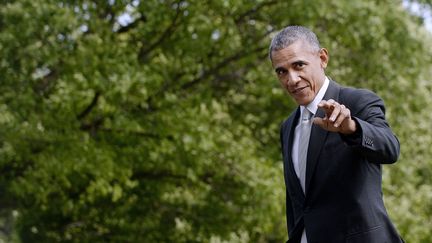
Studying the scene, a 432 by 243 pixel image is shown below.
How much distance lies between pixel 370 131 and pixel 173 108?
10678 millimetres

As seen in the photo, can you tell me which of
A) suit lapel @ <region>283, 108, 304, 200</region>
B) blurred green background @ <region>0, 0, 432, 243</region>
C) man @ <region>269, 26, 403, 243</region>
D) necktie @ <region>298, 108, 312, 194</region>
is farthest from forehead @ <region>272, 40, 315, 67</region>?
blurred green background @ <region>0, 0, 432, 243</region>

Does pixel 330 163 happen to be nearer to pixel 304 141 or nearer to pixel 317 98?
pixel 304 141

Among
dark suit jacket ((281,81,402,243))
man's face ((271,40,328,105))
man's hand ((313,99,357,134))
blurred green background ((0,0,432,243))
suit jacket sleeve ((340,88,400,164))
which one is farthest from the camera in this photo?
blurred green background ((0,0,432,243))

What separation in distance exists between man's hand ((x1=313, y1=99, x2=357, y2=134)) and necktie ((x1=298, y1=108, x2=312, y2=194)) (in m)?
0.55

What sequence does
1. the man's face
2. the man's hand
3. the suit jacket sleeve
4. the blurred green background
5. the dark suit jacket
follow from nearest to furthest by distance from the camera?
the man's hand < the suit jacket sleeve < the dark suit jacket < the man's face < the blurred green background

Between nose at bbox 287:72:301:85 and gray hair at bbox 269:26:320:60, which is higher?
gray hair at bbox 269:26:320:60

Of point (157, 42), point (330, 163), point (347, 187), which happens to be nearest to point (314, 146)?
point (330, 163)

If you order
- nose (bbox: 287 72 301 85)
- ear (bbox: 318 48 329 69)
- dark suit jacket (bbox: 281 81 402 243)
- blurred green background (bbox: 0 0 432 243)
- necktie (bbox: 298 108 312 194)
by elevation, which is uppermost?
blurred green background (bbox: 0 0 432 243)

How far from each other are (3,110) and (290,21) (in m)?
5.79

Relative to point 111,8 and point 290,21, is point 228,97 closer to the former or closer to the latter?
point 290,21

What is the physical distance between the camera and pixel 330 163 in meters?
3.56

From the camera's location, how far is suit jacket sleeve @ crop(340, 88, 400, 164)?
3244 millimetres

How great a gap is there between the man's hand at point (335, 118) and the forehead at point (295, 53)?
1.69 ft

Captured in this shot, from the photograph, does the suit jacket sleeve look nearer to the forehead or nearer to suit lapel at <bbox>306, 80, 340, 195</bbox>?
suit lapel at <bbox>306, 80, 340, 195</bbox>
